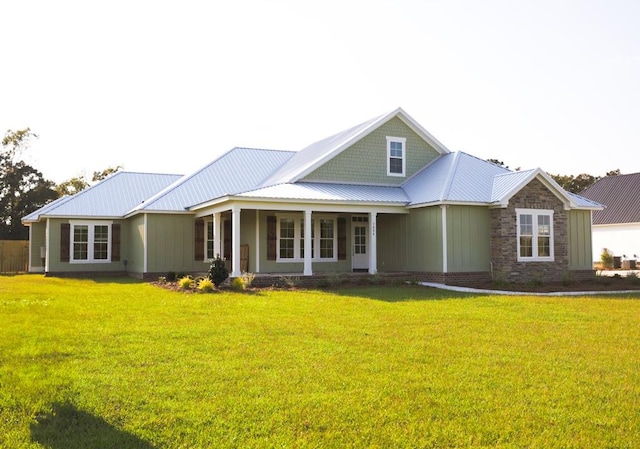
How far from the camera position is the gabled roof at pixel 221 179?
24062 millimetres

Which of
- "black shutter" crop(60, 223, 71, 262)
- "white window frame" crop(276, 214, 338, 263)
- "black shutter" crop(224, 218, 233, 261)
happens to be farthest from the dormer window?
"black shutter" crop(60, 223, 71, 262)

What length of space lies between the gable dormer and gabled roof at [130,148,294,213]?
413 cm

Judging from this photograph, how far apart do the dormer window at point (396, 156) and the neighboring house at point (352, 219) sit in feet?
0.14

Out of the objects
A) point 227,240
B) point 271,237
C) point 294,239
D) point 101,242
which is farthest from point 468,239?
point 101,242

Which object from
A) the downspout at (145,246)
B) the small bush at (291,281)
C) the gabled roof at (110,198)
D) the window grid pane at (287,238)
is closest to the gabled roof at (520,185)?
the small bush at (291,281)

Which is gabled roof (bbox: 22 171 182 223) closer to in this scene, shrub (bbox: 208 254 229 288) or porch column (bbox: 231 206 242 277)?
porch column (bbox: 231 206 242 277)

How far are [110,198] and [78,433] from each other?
79.1 feet

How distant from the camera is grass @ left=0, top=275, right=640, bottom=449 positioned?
5.18 m

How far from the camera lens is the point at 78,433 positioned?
5152 millimetres

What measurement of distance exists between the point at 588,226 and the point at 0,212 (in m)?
39.2

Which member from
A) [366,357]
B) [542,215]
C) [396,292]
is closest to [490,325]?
[366,357]

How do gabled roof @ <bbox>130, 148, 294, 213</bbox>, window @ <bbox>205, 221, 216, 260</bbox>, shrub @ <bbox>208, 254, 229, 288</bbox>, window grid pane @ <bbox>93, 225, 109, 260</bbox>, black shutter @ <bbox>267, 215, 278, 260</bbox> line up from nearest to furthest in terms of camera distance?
shrub @ <bbox>208, 254, 229, 288</bbox>, black shutter @ <bbox>267, 215, 278, 260</bbox>, gabled roof @ <bbox>130, 148, 294, 213</bbox>, window @ <bbox>205, 221, 216, 260</bbox>, window grid pane @ <bbox>93, 225, 109, 260</bbox>

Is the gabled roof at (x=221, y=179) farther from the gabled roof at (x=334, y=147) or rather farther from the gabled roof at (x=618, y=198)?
the gabled roof at (x=618, y=198)

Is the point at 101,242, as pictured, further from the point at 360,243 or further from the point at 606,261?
the point at 606,261
